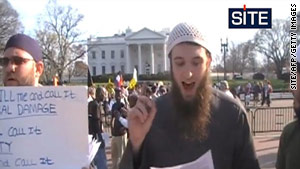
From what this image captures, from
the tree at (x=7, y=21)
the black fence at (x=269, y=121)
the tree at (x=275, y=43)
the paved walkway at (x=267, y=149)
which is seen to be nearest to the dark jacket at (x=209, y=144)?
the paved walkway at (x=267, y=149)

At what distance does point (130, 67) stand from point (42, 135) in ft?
383

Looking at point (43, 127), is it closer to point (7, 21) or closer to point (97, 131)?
point (97, 131)

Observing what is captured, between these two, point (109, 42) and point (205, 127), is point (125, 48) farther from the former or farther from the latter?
point (205, 127)

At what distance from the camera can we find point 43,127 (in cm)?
264

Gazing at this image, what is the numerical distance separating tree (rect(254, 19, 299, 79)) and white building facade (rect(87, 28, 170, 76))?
26.3 metres

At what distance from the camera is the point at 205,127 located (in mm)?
2434

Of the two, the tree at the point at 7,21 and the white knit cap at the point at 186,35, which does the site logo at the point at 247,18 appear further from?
the tree at the point at 7,21

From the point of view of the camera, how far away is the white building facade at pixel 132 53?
112062 millimetres

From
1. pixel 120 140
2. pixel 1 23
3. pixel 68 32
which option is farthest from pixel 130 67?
pixel 120 140

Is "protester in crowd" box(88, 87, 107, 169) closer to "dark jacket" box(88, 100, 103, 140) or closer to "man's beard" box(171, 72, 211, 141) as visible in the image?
"dark jacket" box(88, 100, 103, 140)

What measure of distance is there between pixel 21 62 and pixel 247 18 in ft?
48.5

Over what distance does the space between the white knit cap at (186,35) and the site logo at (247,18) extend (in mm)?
12619

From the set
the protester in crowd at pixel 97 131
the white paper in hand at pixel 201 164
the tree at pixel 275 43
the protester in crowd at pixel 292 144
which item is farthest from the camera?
the tree at pixel 275 43

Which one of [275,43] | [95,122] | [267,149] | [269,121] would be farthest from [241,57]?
[95,122]
